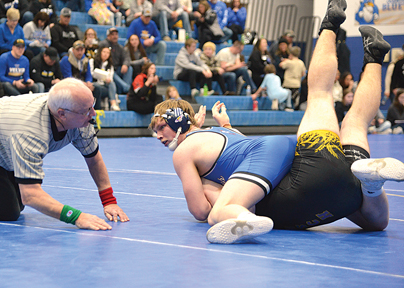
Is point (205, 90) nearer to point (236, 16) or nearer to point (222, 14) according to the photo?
point (222, 14)

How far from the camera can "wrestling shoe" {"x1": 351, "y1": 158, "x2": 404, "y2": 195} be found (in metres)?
2.57

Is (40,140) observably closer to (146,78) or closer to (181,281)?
(181,281)

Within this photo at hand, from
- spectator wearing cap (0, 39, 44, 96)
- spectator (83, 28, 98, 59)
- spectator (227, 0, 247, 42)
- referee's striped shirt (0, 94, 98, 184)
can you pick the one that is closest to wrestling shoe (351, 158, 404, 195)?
referee's striped shirt (0, 94, 98, 184)

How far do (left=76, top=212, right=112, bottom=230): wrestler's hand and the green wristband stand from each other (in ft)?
0.09

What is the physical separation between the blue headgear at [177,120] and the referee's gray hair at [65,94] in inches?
23.9

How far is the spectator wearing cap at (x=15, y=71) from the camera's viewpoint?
31.1 ft

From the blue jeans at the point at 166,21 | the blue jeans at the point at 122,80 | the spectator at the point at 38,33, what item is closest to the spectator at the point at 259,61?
the blue jeans at the point at 166,21

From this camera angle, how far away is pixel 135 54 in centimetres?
1169

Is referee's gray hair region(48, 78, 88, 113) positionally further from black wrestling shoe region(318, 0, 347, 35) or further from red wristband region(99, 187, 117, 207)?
black wrestling shoe region(318, 0, 347, 35)

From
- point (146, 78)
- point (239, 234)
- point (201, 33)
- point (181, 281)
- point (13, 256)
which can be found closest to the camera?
point (181, 281)

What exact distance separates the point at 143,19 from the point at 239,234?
1009cm

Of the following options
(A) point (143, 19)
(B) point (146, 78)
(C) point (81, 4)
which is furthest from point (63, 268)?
(C) point (81, 4)

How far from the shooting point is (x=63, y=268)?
2279mm

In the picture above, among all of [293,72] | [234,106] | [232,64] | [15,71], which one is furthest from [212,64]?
[15,71]
